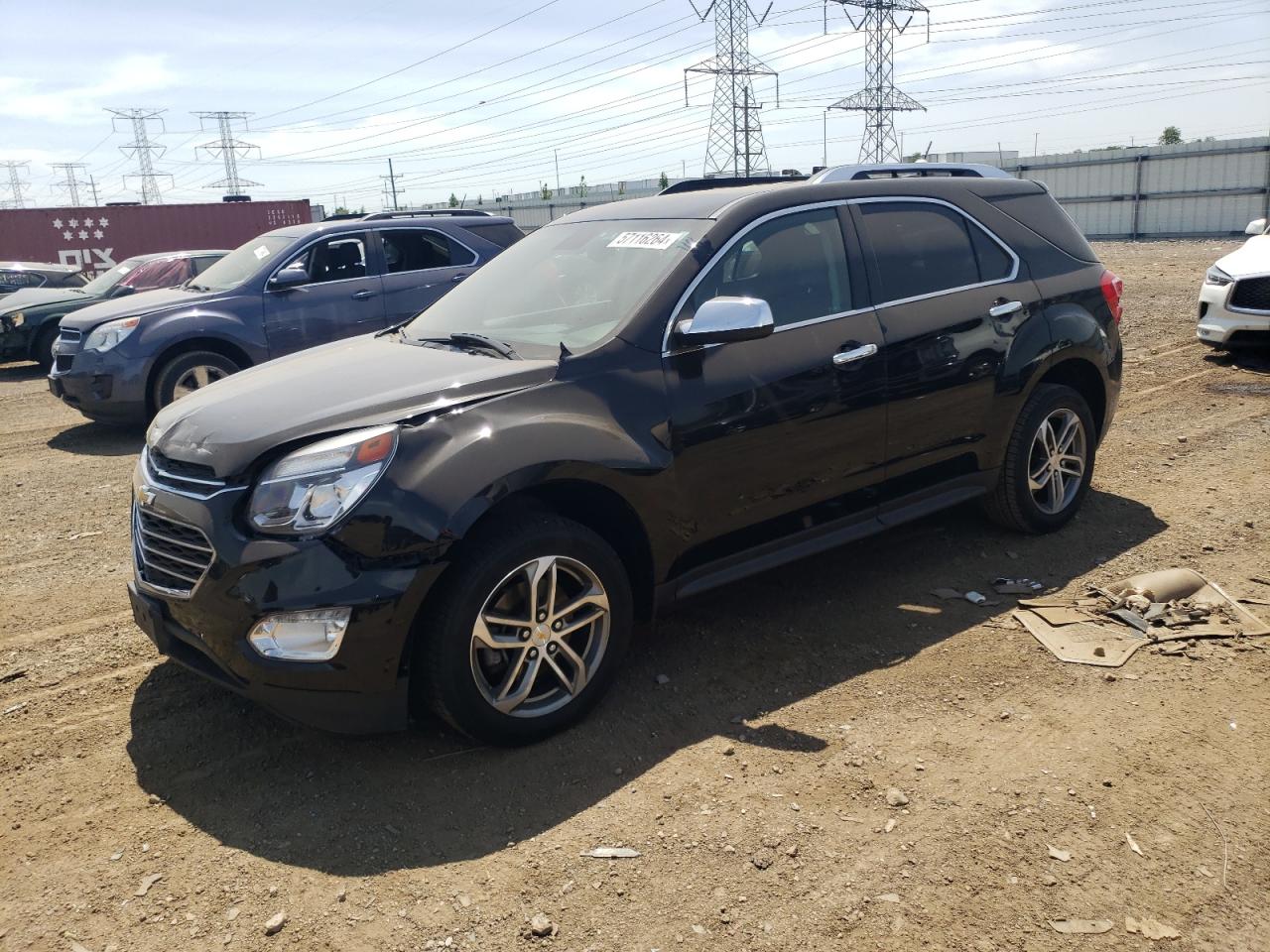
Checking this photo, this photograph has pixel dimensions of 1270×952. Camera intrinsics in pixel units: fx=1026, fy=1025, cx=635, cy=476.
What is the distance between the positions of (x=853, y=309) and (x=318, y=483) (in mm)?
2405

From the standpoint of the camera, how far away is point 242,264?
378 inches

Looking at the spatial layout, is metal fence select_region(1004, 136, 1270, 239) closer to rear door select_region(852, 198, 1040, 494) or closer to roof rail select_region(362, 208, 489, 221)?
roof rail select_region(362, 208, 489, 221)

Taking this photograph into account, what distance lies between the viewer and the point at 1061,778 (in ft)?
10.7

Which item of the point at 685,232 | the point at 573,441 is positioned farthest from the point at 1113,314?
the point at 573,441

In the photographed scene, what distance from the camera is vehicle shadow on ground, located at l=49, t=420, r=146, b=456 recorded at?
866 cm

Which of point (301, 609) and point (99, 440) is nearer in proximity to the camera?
point (301, 609)

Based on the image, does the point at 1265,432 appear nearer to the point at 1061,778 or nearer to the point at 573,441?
the point at 1061,778

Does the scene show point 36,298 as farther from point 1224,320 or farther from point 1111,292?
point 1224,320

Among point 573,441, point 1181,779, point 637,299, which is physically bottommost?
point 1181,779

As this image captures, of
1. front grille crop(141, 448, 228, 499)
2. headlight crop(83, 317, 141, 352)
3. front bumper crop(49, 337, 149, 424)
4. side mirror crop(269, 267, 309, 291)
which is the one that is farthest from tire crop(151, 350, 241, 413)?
front grille crop(141, 448, 228, 499)

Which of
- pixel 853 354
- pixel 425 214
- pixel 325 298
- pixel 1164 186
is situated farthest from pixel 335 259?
pixel 1164 186

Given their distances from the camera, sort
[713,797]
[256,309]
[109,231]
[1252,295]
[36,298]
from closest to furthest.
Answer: [713,797], [256,309], [1252,295], [36,298], [109,231]

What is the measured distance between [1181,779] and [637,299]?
248 cm

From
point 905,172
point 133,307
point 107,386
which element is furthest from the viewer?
point 133,307
